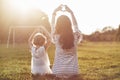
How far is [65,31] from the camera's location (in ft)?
23.5

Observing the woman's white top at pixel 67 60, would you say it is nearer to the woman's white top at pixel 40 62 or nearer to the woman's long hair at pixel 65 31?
the woman's long hair at pixel 65 31

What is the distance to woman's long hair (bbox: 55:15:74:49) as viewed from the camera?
7156mm

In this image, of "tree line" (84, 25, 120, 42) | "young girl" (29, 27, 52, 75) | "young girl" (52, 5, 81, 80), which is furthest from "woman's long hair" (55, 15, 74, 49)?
"tree line" (84, 25, 120, 42)

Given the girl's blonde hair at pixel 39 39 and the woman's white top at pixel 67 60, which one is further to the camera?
the girl's blonde hair at pixel 39 39

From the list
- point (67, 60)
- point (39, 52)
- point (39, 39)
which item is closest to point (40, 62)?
point (39, 52)

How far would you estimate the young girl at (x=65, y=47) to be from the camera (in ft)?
23.5

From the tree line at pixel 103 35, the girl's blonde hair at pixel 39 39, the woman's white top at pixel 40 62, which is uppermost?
the tree line at pixel 103 35

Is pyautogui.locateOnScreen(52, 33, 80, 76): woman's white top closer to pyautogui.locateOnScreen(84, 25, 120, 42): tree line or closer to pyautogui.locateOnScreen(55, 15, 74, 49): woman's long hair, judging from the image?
pyautogui.locateOnScreen(55, 15, 74, 49): woman's long hair

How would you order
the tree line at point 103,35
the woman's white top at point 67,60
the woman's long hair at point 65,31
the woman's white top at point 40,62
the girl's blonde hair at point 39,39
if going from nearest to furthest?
the woman's long hair at point 65,31 → the woman's white top at point 67,60 → the girl's blonde hair at point 39,39 → the woman's white top at point 40,62 → the tree line at point 103,35

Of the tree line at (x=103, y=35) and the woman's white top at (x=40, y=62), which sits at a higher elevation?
the tree line at (x=103, y=35)

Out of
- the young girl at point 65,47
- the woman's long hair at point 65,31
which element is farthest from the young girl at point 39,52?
the woman's long hair at point 65,31

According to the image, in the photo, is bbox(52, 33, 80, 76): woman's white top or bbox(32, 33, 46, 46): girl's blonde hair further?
bbox(32, 33, 46, 46): girl's blonde hair

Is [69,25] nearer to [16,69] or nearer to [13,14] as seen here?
[16,69]

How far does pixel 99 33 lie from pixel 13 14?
56.0ft
